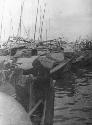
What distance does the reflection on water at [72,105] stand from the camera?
37.0 feet

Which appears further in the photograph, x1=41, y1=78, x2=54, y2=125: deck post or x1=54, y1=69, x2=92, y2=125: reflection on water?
x1=54, y1=69, x2=92, y2=125: reflection on water

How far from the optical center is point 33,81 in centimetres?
725

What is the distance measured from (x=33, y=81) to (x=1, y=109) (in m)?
1.94

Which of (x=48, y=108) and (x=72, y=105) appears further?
(x=72, y=105)

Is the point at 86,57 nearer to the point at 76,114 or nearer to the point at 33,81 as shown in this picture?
the point at 76,114

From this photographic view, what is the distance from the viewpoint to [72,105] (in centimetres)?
1430

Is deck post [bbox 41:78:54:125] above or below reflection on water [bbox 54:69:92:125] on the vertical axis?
above

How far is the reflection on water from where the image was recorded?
37.0ft

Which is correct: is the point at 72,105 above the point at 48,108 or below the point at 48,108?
below

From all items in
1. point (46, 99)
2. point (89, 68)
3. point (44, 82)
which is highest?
point (44, 82)

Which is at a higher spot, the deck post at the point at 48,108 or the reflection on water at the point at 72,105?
the deck post at the point at 48,108

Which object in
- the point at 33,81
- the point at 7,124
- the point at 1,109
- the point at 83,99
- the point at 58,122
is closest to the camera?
the point at 7,124

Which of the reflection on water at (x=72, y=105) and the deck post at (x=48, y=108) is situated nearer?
the deck post at (x=48, y=108)

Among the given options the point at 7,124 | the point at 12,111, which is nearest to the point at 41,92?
the point at 12,111
